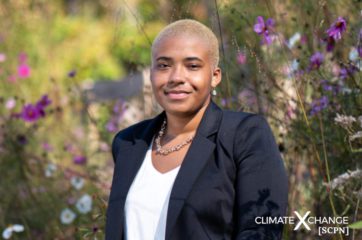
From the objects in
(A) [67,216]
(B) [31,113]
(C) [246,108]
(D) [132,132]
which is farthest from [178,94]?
(B) [31,113]

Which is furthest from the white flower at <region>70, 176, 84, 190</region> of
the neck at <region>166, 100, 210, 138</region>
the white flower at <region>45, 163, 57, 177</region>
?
the neck at <region>166, 100, 210, 138</region>

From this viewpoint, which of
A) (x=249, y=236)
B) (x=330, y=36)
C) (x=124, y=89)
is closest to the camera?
(x=249, y=236)

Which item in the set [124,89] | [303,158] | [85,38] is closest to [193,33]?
[303,158]

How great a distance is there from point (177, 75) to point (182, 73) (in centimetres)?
2

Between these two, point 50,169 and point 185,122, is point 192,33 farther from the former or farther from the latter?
point 50,169

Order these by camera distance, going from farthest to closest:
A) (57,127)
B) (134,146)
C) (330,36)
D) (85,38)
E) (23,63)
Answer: (85,38)
(23,63)
(57,127)
(330,36)
(134,146)

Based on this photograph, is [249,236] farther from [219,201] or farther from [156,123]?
[156,123]

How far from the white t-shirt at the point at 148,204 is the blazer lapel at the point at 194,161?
43mm

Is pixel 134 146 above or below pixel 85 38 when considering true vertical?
below

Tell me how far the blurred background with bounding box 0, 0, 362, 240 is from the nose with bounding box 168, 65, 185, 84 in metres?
0.43

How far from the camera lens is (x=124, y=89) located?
634 cm

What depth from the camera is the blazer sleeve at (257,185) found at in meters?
2.18

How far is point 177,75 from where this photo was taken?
2334 millimetres

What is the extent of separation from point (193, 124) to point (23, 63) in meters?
5.47
